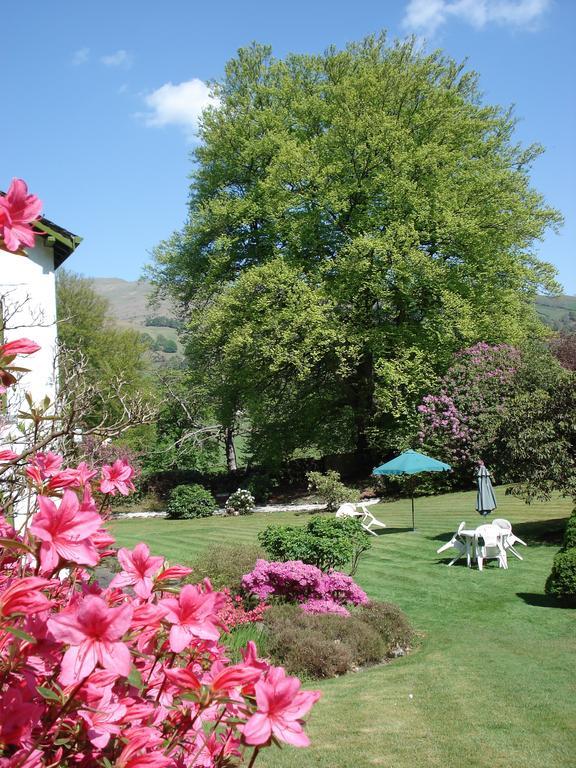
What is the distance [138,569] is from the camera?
61.7 inches

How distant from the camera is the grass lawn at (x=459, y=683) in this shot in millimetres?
5285

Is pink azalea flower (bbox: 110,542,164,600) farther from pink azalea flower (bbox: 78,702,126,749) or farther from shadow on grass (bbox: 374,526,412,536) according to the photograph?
shadow on grass (bbox: 374,526,412,536)

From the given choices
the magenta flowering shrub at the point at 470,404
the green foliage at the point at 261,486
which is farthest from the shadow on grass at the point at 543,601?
the green foliage at the point at 261,486

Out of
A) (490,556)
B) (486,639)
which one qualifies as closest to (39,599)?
(486,639)

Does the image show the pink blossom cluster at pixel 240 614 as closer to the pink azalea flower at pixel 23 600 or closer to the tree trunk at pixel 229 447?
the pink azalea flower at pixel 23 600

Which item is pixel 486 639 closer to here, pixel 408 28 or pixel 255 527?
pixel 255 527

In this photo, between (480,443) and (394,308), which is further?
(394,308)

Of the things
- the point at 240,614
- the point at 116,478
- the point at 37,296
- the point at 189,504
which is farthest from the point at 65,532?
the point at 189,504

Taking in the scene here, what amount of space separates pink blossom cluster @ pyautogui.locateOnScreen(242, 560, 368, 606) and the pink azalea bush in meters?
7.88

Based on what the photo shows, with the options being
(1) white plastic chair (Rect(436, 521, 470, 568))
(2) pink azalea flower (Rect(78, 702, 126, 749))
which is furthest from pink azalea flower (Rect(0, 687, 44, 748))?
(1) white plastic chair (Rect(436, 521, 470, 568))

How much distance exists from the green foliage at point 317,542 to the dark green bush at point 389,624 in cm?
130

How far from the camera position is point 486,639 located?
871 cm

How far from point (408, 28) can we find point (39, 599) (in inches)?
1160

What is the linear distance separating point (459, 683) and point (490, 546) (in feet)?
20.8
